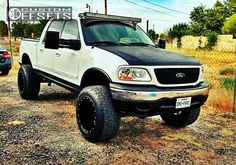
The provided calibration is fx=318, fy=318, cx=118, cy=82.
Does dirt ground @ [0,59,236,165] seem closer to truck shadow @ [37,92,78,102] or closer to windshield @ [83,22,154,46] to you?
truck shadow @ [37,92,78,102]

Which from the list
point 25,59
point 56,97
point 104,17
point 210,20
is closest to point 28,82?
point 25,59

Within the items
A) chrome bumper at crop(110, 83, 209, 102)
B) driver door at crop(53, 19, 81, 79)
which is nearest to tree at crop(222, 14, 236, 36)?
driver door at crop(53, 19, 81, 79)

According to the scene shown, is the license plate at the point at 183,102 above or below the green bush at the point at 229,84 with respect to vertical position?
above

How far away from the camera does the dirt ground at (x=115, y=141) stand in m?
4.34

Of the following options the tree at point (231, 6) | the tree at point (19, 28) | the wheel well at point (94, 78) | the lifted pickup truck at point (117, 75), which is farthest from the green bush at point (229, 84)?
the tree at point (19, 28)

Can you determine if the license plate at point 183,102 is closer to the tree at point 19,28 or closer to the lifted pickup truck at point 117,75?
the lifted pickup truck at point 117,75

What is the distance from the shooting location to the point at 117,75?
14.5ft

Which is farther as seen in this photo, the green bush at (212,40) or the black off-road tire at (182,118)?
the green bush at (212,40)

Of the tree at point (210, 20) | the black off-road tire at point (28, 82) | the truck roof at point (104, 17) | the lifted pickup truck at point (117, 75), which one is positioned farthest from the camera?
the tree at point (210, 20)

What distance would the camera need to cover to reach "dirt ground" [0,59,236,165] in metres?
4.34

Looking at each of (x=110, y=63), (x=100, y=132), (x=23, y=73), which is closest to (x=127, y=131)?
(x=100, y=132)

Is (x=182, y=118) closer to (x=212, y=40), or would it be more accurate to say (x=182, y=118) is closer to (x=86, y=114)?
(x=86, y=114)

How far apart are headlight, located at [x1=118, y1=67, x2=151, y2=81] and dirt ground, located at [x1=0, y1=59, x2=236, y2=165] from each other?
1.08 metres

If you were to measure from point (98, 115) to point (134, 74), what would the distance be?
2.58ft
